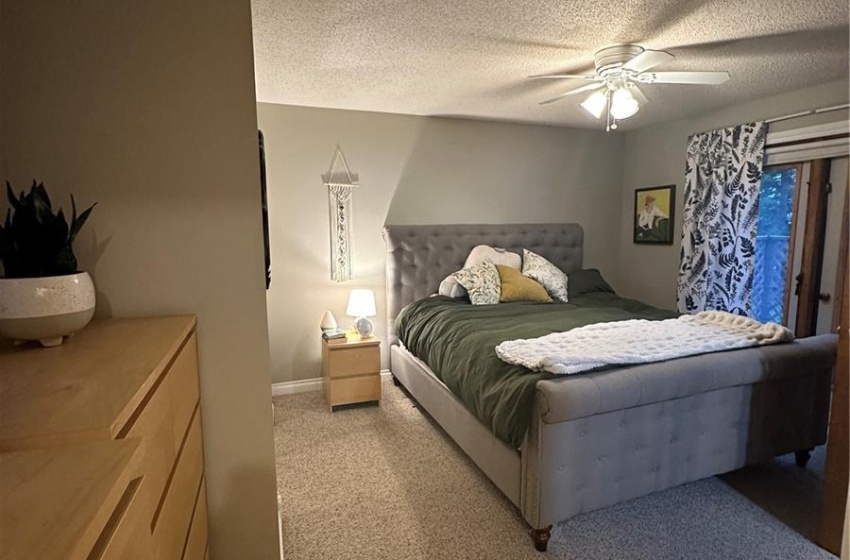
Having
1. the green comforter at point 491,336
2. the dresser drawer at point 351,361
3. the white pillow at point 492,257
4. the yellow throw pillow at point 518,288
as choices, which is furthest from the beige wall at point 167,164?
the white pillow at point 492,257

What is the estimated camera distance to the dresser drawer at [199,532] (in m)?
1.17

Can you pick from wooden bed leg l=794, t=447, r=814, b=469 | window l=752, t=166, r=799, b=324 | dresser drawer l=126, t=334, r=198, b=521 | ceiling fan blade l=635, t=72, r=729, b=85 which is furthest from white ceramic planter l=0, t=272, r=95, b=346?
window l=752, t=166, r=799, b=324

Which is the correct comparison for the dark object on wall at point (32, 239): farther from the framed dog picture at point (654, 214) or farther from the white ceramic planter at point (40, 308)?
the framed dog picture at point (654, 214)

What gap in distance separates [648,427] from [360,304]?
2178 mm

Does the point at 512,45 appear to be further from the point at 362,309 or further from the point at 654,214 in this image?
the point at 654,214

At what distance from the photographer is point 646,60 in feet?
6.95

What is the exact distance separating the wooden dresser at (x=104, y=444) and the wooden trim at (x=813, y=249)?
3865mm

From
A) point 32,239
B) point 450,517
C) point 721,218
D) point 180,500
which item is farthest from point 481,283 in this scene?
point 32,239

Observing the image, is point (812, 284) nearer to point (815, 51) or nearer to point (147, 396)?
point (815, 51)

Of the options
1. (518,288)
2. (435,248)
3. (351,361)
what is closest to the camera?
(351,361)

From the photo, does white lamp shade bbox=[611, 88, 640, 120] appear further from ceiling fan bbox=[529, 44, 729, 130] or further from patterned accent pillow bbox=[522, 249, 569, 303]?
patterned accent pillow bbox=[522, 249, 569, 303]

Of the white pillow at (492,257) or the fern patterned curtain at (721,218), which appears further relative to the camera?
the white pillow at (492,257)

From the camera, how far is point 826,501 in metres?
1.90

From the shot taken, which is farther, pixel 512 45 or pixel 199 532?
pixel 512 45
